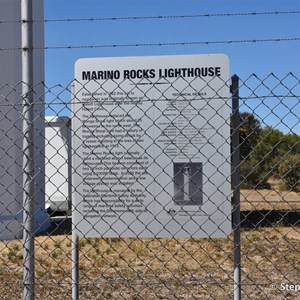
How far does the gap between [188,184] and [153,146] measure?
0.35 m

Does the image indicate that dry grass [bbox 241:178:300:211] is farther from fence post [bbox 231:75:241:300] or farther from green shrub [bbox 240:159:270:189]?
fence post [bbox 231:75:241:300]

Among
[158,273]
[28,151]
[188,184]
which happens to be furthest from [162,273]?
[28,151]

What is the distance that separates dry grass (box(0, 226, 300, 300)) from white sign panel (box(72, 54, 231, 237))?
716 millimetres

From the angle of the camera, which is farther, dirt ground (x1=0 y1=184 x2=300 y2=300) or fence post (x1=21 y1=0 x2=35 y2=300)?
dirt ground (x1=0 y1=184 x2=300 y2=300)

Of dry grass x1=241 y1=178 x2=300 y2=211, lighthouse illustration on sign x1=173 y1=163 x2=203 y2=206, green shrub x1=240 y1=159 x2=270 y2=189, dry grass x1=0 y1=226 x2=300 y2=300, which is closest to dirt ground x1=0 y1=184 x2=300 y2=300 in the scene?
dry grass x1=0 y1=226 x2=300 y2=300

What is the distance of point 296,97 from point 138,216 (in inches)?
52.5

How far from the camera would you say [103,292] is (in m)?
5.84

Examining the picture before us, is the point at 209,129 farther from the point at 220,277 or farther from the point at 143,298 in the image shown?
the point at 220,277

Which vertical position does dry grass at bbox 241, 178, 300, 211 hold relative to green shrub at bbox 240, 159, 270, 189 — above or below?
below

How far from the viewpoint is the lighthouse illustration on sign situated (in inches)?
149

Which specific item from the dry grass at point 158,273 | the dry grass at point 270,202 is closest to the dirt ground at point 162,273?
the dry grass at point 158,273

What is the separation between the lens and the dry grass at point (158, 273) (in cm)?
584

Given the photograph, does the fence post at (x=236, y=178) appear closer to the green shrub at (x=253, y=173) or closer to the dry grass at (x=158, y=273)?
the dry grass at (x=158, y=273)

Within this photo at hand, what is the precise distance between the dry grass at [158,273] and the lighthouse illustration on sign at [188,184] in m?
0.82
